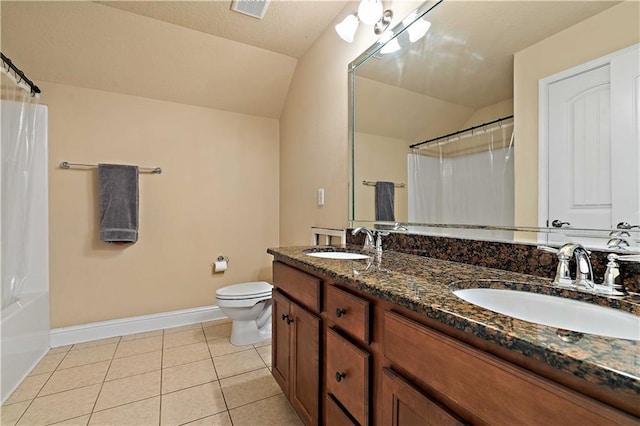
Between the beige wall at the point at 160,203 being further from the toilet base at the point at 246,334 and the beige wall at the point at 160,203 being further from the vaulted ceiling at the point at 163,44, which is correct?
the toilet base at the point at 246,334

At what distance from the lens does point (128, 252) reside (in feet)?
7.98

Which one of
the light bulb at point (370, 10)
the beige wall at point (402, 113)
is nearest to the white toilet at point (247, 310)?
the beige wall at point (402, 113)

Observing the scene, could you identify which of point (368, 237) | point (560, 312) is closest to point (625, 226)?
point (560, 312)

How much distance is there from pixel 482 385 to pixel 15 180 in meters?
2.71

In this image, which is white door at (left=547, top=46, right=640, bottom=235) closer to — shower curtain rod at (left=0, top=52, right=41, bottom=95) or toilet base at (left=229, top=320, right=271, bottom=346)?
toilet base at (left=229, top=320, right=271, bottom=346)

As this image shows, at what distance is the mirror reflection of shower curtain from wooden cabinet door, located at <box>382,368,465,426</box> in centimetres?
70

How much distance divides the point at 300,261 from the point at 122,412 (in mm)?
1235

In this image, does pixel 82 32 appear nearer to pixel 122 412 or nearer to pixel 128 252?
pixel 128 252

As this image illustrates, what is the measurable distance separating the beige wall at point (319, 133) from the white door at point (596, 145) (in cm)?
92

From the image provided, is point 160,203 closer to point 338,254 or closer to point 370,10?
point 338,254

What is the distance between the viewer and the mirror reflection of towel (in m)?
1.67

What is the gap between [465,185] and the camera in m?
1.25

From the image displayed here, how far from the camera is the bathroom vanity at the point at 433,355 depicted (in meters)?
0.41

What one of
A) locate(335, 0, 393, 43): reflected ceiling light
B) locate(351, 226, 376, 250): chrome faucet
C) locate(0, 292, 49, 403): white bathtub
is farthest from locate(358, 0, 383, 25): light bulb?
locate(0, 292, 49, 403): white bathtub
